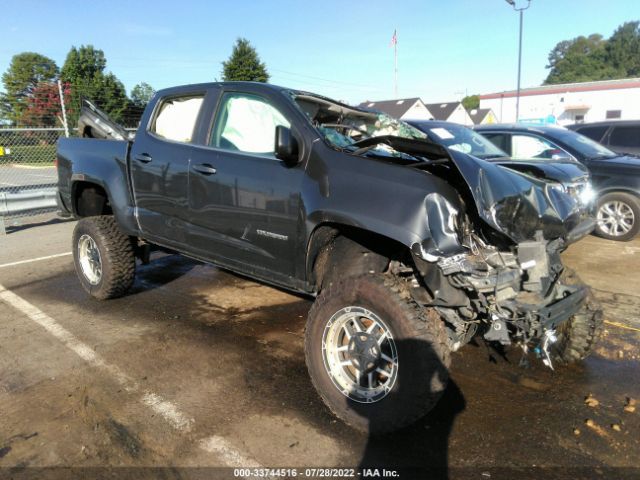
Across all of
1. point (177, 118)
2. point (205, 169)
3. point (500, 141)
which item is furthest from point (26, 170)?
point (500, 141)

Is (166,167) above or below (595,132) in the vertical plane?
below

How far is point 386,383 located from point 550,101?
5800 centimetres

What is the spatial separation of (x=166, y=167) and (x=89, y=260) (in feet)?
5.97

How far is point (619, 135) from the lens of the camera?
9.46 m

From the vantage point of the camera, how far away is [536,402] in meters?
3.18

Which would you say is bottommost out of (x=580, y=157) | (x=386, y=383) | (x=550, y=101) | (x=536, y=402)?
(x=536, y=402)

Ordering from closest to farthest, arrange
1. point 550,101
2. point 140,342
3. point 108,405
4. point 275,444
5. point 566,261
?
point 275,444 < point 108,405 < point 140,342 < point 566,261 < point 550,101

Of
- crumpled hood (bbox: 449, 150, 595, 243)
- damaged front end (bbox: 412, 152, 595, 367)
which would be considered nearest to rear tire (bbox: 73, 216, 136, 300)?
damaged front end (bbox: 412, 152, 595, 367)

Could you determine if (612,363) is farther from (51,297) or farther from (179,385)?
(51,297)

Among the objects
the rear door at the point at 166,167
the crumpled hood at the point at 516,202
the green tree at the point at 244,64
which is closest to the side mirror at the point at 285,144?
the crumpled hood at the point at 516,202

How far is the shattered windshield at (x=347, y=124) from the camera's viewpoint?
11.3ft

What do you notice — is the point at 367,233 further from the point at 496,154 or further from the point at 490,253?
the point at 496,154

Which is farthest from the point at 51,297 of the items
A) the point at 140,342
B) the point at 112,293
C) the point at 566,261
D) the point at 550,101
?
the point at 550,101

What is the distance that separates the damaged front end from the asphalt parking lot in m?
0.52
